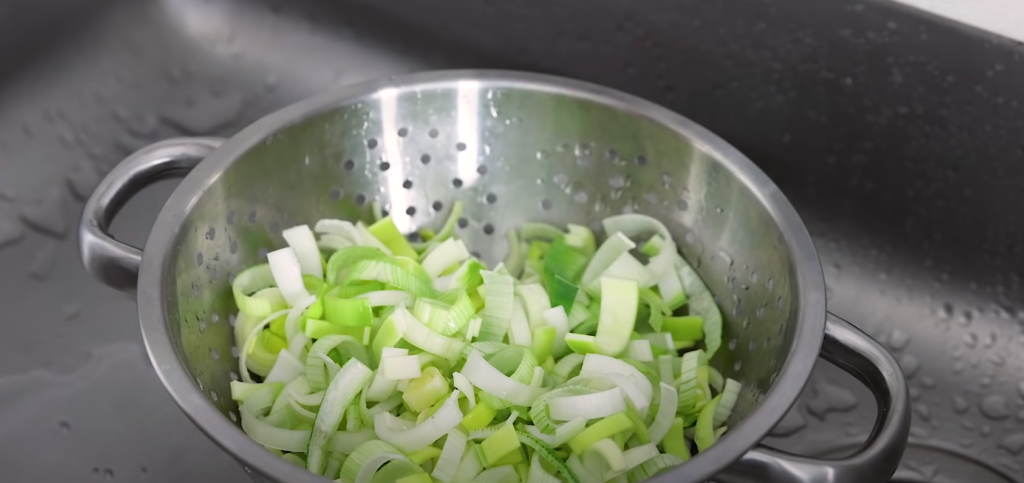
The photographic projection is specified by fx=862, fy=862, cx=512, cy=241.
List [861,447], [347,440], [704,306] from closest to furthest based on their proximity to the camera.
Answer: [861,447] < [347,440] < [704,306]

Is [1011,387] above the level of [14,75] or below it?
below

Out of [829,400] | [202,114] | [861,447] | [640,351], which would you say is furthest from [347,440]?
[202,114]

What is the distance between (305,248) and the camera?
0.72m

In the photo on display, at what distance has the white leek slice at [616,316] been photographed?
2.27ft

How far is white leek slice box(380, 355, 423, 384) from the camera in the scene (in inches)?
25.1

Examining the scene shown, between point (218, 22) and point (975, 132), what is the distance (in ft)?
2.83

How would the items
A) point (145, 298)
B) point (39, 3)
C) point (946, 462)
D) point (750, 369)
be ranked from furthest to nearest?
point (39, 3)
point (946, 462)
point (750, 369)
point (145, 298)

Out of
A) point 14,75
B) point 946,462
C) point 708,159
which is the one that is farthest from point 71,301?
point 946,462

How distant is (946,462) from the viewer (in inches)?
30.7

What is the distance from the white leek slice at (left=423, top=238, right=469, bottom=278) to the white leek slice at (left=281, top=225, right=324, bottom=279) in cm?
9

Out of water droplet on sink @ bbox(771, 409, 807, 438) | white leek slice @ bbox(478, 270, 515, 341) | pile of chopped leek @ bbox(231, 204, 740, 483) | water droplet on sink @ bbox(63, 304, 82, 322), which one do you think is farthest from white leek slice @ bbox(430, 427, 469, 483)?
water droplet on sink @ bbox(63, 304, 82, 322)

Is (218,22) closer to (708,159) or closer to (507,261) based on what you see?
(507,261)

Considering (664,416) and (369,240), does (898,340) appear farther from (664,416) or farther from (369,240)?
(369,240)

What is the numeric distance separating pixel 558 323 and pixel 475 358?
105 mm
